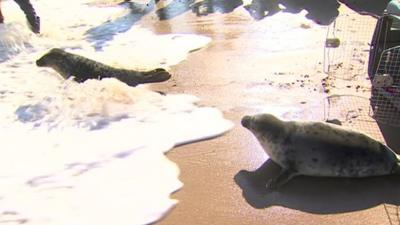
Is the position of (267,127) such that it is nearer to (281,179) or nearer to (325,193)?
(281,179)

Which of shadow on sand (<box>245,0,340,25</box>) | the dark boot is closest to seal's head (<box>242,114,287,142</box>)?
shadow on sand (<box>245,0,340,25</box>)

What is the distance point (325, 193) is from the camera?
365cm

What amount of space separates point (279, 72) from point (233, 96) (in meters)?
0.88

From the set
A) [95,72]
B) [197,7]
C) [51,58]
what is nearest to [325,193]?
[95,72]

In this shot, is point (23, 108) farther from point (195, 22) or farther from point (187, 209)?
point (195, 22)

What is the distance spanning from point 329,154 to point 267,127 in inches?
21.7

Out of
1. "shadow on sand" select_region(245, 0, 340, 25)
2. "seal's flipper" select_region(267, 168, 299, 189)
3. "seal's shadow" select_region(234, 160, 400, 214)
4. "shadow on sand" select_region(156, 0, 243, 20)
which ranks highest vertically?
"shadow on sand" select_region(156, 0, 243, 20)

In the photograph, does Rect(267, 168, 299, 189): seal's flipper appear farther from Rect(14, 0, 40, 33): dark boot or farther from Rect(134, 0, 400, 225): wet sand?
Rect(14, 0, 40, 33): dark boot

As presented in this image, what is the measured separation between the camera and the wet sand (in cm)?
349

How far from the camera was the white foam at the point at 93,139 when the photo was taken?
12.2 ft

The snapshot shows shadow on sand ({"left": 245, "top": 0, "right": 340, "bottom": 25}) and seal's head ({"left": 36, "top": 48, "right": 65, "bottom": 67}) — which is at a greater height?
seal's head ({"left": 36, "top": 48, "right": 65, "bottom": 67})

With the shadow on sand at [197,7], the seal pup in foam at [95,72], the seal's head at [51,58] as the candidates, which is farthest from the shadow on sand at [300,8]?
the seal's head at [51,58]

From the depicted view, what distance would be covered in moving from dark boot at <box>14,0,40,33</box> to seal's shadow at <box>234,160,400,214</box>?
665 cm

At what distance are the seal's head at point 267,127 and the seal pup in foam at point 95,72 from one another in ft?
7.92
